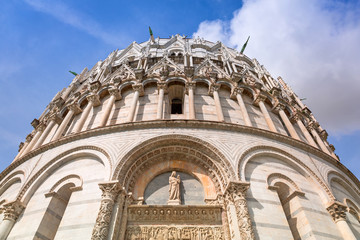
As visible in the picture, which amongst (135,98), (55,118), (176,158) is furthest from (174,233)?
(55,118)

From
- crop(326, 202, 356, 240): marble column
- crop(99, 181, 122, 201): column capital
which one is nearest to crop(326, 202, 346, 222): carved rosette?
crop(326, 202, 356, 240): marble column

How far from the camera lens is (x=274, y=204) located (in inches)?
329

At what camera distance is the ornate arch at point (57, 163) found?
9.40 meters

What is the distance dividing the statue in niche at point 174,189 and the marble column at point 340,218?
568 cm

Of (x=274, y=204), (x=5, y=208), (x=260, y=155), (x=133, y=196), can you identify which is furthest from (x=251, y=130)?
(x=5, y=208)

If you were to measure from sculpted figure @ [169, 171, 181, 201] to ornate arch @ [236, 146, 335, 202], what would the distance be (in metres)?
2.61

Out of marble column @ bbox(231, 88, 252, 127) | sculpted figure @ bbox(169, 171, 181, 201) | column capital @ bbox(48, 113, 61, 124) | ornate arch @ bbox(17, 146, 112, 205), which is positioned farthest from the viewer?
column capital @ bbox(48, 113, 61, 124)

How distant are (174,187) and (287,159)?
5.02 metres

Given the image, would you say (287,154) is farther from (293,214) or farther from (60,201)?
(60,201)

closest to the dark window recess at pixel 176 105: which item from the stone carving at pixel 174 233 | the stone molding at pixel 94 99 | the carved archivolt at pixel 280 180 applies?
the stone molding at pixel 94 99

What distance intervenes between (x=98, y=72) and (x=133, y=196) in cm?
1170

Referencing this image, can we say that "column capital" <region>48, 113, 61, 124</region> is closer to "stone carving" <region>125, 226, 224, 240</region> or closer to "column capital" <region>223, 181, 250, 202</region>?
"stone carving" <region>125, 226, 224, 240</region>

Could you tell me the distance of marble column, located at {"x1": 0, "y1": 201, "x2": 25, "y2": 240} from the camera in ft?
27.3

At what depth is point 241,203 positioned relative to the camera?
25.5 feet
